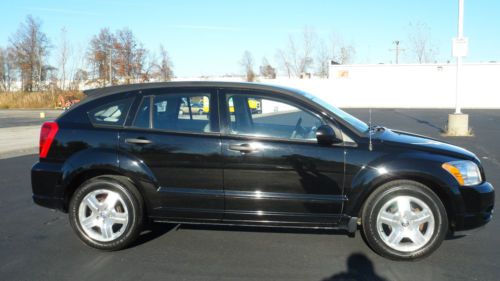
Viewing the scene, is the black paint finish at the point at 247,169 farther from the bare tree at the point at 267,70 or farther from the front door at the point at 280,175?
the bare tree at the point at 267,70

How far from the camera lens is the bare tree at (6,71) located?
7671cm

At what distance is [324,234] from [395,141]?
53.8 inches

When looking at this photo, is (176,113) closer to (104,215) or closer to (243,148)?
(243,148)

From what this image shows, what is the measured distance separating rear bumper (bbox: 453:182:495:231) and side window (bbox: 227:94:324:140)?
5.12ft

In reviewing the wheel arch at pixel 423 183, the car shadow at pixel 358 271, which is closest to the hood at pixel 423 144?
the wheel arch at pixel 423 183

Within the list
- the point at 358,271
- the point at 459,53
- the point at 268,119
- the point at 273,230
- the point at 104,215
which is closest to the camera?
the point at 358,271

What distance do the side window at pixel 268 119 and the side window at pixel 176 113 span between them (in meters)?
0.28

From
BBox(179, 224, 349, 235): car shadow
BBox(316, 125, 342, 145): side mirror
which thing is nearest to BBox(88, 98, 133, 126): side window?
BBox(179, 224, 349, 235): car shadow

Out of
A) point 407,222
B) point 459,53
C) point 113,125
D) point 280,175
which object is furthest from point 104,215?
point 459,53

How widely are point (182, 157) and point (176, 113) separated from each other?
0.50 m

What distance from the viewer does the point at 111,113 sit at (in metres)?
4.71

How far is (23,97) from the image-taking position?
189 feet

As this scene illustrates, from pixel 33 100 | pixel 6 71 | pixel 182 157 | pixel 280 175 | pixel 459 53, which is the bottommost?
pixel 280 175

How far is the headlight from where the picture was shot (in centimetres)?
427
